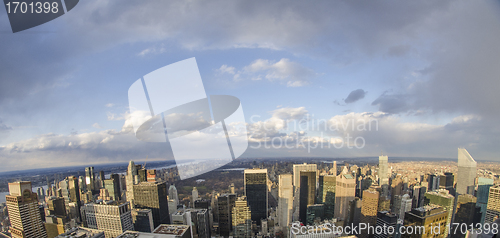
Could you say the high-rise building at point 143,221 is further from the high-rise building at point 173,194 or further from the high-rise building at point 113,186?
the high-rise building at point 113,186

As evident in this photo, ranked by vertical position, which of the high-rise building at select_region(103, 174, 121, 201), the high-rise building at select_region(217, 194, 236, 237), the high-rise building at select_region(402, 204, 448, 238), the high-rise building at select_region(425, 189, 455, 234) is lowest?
the high-rise building at select_region(217, 194, 236, 237)

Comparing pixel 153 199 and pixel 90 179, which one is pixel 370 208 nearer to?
pixel 153 199

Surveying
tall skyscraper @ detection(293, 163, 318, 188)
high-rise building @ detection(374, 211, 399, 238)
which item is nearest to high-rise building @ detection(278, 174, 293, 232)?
tall skyscraper @ detection(293, 163, 318, 188)

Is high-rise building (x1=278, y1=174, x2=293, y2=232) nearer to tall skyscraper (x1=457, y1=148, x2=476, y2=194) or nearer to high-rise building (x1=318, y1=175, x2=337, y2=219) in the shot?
high-rise building (x1=318, y1=175, x2=337, y2=219)

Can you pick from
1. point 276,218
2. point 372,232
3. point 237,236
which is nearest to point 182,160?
point 237,236

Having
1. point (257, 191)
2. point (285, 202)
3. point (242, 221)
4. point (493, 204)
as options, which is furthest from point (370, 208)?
point (257, 191)

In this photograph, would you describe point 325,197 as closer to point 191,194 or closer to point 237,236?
point 237,236
